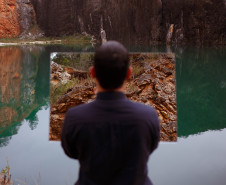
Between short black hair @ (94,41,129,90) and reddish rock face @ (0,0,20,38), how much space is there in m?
52.3

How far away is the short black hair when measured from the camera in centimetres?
98

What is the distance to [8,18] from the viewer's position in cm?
5059

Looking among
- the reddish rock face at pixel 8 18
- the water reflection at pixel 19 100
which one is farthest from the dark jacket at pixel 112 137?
the reddish rock face at pixel 8 18

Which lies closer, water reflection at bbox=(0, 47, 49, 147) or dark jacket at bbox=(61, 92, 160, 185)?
dark jacket at bbox=(61, 92, 160, 185)

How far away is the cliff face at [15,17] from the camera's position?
50.2m

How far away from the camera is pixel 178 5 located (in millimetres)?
33844

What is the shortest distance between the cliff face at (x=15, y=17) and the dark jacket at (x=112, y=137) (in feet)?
171

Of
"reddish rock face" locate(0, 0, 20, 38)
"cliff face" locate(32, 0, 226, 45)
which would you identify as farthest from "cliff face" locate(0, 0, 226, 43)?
"reddish rock face" locate(0, 0, 20, 38)

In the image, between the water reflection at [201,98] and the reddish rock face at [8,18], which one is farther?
the reddish rock face at [8,18]

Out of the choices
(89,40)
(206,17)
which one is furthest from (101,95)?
(89,40)

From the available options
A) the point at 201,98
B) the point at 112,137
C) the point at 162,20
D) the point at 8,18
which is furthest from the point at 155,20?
the point at 112,137

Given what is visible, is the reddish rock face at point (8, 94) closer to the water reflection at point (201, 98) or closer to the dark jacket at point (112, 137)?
the water reflection at point (201, 98)

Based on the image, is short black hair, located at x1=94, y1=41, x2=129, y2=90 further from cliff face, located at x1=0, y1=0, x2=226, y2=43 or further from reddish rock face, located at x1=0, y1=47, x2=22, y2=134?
cliff face, located at x1=0, y1=0, x2=226, y2=43

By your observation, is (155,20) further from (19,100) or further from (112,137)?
(112,137)
